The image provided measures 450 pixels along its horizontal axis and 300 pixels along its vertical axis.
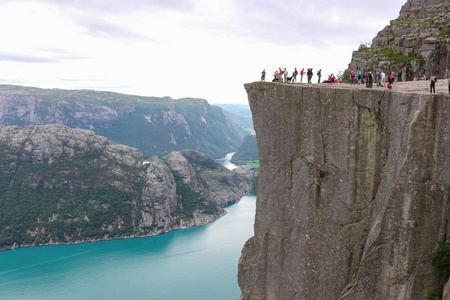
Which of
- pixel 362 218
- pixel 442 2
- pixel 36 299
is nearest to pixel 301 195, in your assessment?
pixel 362 218

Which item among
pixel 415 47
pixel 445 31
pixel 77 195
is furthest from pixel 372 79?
pixel 77 195

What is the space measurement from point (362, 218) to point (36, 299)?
318 ft

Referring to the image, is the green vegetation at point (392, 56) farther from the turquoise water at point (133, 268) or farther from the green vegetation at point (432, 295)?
the turquoise water at point (133, 268)

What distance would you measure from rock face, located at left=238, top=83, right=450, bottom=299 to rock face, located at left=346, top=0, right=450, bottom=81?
50.2 ft

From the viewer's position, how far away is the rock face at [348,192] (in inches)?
816

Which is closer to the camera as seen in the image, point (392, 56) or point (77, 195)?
point (392, 56)

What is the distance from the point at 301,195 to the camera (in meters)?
25.9

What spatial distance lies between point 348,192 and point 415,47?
21.9m

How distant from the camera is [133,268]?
4439 inches

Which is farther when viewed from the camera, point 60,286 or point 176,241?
point 176,241

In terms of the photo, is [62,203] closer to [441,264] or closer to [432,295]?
[432,295]

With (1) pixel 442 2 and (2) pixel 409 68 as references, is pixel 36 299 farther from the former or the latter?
(1) pixel 442 2

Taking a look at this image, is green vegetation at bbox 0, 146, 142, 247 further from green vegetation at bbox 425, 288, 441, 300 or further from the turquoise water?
green vegetation at bbox 425, 288, 441, 300

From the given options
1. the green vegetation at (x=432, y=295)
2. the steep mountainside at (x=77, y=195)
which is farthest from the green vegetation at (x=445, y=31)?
the steep mountainside at (x=77, y=195)
